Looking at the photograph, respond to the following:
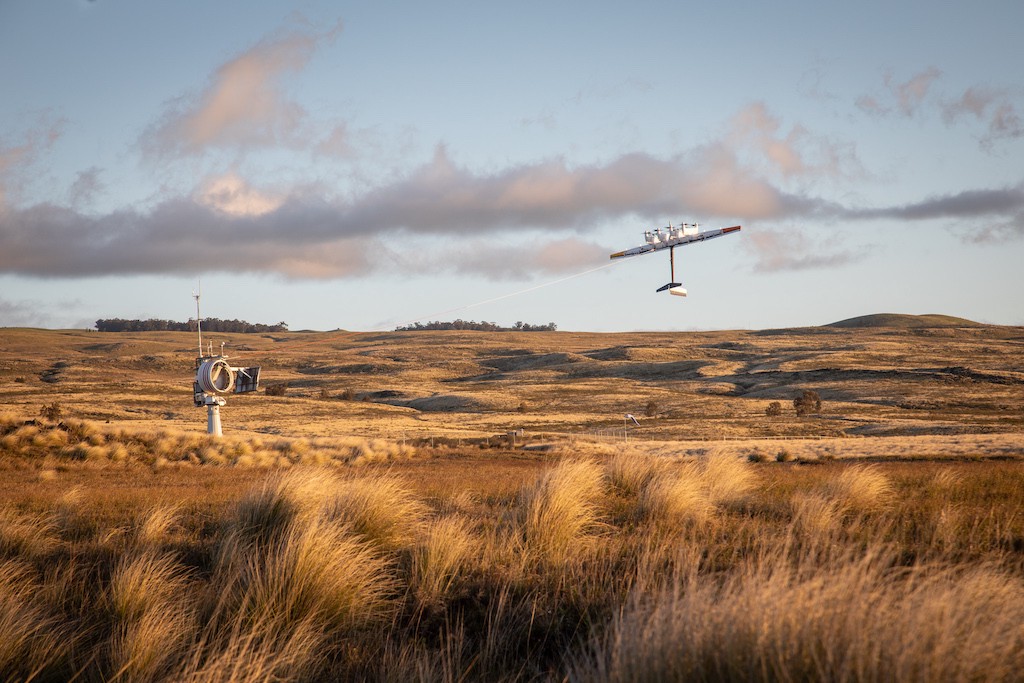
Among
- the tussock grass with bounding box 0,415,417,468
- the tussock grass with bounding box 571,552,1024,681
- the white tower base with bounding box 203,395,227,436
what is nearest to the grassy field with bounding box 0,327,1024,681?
the tussock grass with bounding box 571,552,1024,681

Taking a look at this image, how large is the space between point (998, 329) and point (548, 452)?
162234 mm

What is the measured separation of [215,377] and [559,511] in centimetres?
3266

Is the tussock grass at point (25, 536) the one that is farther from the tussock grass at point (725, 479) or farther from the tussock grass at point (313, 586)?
the tussock grass at point (725, 479)

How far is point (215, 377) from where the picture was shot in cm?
3862

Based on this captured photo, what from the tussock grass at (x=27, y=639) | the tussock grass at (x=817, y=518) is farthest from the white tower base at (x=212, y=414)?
the tussock grass at (x=817, y=518)

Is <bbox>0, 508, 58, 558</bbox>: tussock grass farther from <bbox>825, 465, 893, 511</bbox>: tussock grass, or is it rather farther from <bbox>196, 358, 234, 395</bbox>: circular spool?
<bbox>196, 358, 234, 395</bbox>: circular spool

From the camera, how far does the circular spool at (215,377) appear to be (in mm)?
→ 38281

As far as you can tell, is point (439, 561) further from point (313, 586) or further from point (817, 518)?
point (817, 518)

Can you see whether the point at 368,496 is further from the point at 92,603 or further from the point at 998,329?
the point at 998,329

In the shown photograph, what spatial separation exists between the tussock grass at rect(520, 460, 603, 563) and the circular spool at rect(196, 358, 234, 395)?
99.9ft

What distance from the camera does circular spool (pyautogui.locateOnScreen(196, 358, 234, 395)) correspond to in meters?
38.3

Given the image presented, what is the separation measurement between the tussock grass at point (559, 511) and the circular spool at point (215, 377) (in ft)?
99.9

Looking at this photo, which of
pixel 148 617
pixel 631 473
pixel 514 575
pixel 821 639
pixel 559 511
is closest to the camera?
pixel 821 639

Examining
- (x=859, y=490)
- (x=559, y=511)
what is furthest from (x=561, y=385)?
(x=559, y=511)
